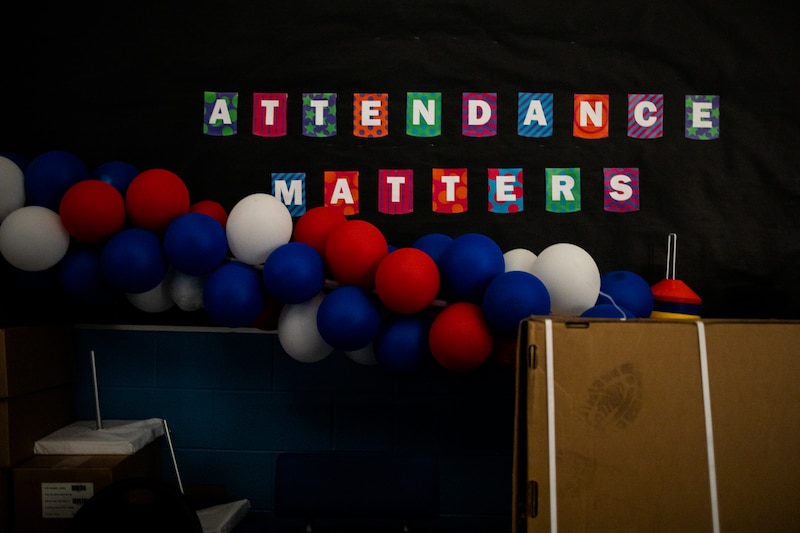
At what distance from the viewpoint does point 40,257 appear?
1.63 m

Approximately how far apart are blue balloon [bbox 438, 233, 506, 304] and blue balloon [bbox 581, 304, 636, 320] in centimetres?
26

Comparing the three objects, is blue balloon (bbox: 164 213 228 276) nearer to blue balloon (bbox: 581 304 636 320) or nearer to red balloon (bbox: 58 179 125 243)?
red balloon (bbox: 58 179 125 243)

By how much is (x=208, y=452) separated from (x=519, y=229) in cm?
148

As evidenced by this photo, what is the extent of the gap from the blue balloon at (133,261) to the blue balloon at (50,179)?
0.95 ft

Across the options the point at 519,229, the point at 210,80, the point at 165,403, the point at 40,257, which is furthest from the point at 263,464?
the point at 210,80

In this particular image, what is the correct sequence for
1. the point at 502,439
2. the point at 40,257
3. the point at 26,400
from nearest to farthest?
the point at 40,257 < the point at 26,400 < the point at 502,439

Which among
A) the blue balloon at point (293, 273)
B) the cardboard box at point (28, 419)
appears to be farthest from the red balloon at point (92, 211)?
the cardboard box at point (28, 419)

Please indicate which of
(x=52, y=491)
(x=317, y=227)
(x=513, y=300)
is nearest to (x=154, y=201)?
(x=317, y=227)

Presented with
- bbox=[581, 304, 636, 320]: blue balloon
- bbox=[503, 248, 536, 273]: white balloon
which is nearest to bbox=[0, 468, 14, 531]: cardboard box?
bbox=[503, 248, 536, 273]: white balloon

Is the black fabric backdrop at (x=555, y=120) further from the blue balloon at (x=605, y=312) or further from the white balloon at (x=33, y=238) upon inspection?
the blue balloon at (x=605, y=312)

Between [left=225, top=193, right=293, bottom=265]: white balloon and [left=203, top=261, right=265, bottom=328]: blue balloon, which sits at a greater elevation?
[left=225, top=193, right=293, bottom=265]: white balloon

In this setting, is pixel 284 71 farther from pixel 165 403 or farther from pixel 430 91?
pixel 165 403

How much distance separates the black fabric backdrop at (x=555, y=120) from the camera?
207 cm

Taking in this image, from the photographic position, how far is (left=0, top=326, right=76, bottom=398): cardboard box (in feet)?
5.54
